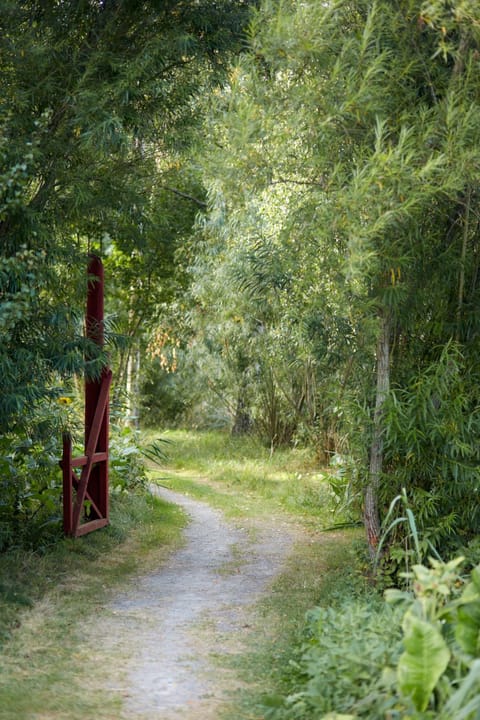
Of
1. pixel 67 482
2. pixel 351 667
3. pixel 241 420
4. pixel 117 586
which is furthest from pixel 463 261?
pixel 241 420

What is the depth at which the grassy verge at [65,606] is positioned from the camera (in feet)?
14.5

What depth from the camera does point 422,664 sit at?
137 inches

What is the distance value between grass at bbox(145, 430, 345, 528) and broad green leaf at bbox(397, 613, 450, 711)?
6.22 meters

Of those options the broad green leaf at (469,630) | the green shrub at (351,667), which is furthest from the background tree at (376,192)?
the broad green leaf at (469,630)

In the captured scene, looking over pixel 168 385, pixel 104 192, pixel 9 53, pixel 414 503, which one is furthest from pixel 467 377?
pixel 168 385

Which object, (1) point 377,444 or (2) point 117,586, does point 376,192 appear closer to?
(1) point 377,444

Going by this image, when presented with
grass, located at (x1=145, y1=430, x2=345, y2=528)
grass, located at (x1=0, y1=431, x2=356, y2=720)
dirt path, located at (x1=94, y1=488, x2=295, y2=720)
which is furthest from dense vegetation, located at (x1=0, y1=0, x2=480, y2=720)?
grass, located at (x1=145, y1=430, x2=345, y2=528)

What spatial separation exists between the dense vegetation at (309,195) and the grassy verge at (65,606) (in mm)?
487

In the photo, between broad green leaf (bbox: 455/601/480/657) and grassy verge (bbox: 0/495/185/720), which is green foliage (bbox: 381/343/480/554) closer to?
broad green leaf (bbox: 455/601/480/657)

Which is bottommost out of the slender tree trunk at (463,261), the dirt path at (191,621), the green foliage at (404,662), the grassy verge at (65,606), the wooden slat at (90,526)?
the dirt path at (191,621)

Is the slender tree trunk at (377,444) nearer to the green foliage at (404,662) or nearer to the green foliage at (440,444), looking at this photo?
the green foliage at (440,444)

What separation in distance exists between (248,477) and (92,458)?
4.85m

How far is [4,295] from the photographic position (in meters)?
6.30

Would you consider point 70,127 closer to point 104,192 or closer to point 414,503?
point 104,192
